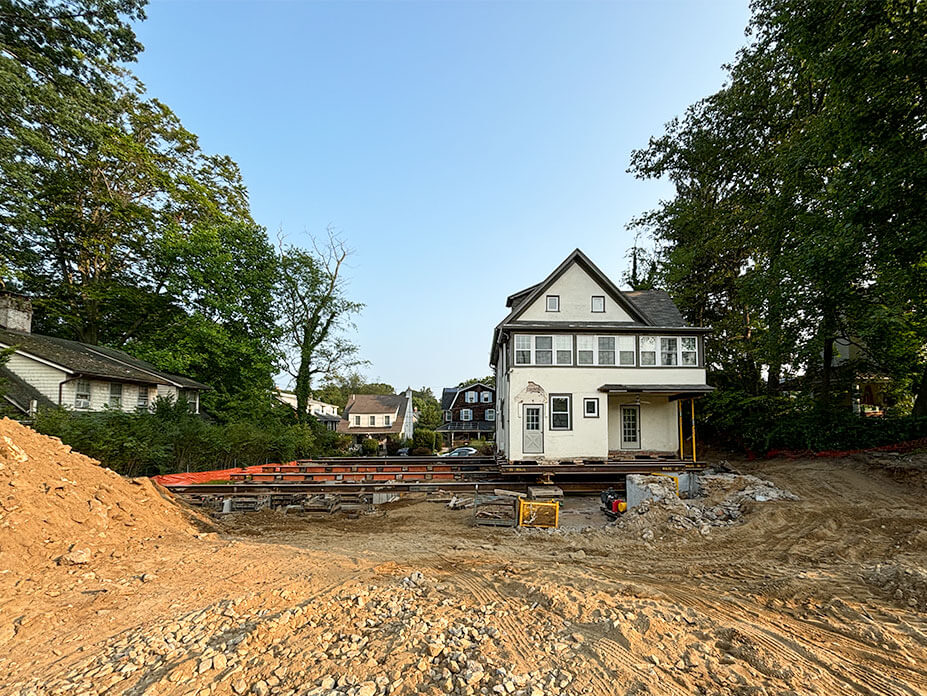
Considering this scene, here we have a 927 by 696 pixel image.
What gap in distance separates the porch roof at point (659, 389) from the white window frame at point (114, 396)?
831 inches

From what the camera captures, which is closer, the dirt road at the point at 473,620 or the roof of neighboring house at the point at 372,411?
the dirt road at the point at 473,620

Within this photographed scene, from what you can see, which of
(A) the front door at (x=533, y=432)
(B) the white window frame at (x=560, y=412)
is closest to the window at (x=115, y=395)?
(A) the front door at (x=533, y=432)

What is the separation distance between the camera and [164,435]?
16.0m

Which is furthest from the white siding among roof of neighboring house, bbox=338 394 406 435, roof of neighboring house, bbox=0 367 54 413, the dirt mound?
roof of neighboring house, bbox=338 394 406 435

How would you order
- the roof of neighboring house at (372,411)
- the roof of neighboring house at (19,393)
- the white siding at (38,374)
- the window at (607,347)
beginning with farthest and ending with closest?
the roof of neighboring house at (372,411) → the window at (607,347) → the white siding at (38,374) → the roof of neighboring house at (19,393)

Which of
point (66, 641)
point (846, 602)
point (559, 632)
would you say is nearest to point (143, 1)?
point (66, 641)

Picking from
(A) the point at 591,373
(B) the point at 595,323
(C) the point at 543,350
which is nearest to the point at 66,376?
(C) the point at 543,350

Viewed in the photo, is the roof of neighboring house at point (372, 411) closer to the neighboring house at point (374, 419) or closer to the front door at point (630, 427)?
the neighboring house at point (374, 419)

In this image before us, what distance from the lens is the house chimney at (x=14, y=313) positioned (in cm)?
1975

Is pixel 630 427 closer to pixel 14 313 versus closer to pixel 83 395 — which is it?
pixel 83 395

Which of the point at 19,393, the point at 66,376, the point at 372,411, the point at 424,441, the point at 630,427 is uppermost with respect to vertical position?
the point at 66,376

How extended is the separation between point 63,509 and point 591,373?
16.0 metres

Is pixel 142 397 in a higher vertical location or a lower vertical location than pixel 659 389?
lower

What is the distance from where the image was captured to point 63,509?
24.3 feet
